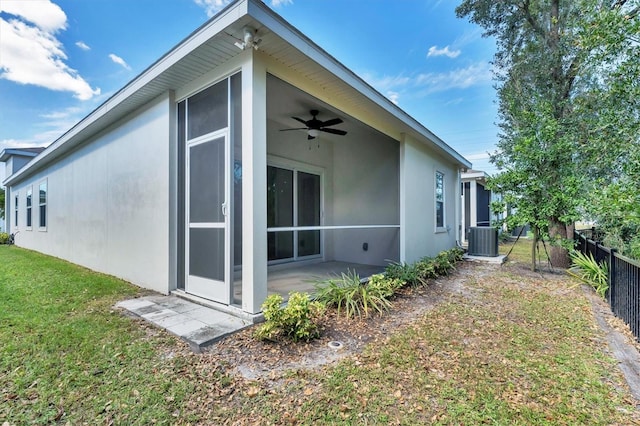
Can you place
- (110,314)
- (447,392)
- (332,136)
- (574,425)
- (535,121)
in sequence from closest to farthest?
(574,425), (447,392), (110,314), (535,121), (332,136)

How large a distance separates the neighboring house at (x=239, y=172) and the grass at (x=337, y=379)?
3.81 feet

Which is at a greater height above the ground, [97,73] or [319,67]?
[97,73]

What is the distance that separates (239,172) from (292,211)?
3.81 metres

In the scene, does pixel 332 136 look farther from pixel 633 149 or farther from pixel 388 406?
pixel 388 406

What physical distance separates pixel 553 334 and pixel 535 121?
15.3 ft

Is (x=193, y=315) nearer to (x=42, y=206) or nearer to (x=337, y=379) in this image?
(x=337, y=379)

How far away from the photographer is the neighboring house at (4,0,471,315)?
3443 millimetres

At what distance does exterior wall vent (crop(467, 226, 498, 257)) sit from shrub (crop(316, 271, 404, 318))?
544 centimetres

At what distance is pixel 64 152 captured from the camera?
8.23 m

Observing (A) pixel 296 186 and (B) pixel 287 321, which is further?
(A) pixel 296 186

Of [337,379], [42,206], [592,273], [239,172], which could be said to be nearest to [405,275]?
[337,379]

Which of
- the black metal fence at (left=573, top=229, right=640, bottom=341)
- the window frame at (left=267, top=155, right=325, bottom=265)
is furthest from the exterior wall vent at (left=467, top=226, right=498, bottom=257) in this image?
the window frame at (left=267, top=155, right=325, bottom=265)

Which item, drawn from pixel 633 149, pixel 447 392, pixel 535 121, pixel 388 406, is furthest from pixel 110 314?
pixel 535 121

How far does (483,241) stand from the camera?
8758mm
